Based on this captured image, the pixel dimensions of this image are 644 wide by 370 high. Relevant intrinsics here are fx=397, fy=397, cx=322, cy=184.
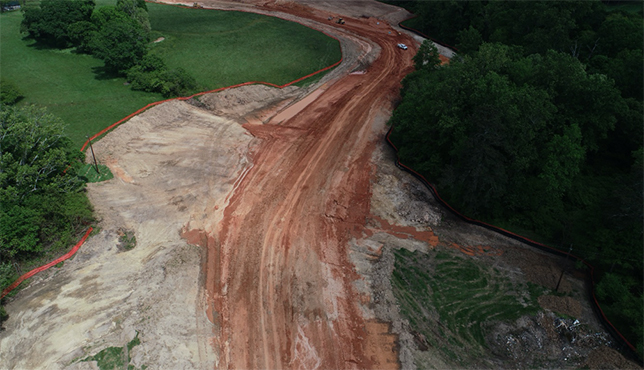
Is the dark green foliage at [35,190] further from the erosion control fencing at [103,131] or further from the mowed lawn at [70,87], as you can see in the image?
the mowed lawn at [70,87]

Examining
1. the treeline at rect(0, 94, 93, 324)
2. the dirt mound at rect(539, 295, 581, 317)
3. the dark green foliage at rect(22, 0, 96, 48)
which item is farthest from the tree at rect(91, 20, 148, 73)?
the dirt mound at rect(539, 295, 581, 317)

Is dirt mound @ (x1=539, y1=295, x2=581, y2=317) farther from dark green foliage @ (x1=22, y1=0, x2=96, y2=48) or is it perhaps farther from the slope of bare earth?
dark green foliage @ (x1=22, y1=0, x2=96, y2=48)

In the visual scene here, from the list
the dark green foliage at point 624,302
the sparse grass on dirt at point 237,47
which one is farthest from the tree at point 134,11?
the dark green foliage at point 624,302

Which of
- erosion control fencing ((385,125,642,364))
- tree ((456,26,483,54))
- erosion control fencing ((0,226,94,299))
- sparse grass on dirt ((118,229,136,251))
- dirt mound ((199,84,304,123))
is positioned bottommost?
erosion control fencing ((0,226,94,299))

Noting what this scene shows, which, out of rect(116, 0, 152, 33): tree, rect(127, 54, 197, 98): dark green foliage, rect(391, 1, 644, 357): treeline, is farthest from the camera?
rect(116, 0, 152, 33): tree

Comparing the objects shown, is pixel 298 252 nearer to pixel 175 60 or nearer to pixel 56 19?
pixel 175 60

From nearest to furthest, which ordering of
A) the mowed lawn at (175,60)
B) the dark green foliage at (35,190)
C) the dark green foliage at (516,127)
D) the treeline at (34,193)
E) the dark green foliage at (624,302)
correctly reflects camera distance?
the dark green foliage at (624,302) → the treeline at (34,193) → the dark green foliage at (35,190) → the dark green foliage at (516,127) → the mowed lawn at (175,60)

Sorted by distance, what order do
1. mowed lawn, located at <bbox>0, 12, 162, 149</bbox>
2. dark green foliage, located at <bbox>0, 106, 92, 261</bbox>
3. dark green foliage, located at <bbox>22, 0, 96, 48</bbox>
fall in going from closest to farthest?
dark green foliage, located at <bbox>0, 106, 92, 261</bbox> → mowed lawn, located at <bbox>0, 12, 162, 149</bbox> → dark green foliage, located at <bbox>22, 0, 96, 48</bbox>
